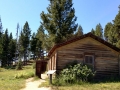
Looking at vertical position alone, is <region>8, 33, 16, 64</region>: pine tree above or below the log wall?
above

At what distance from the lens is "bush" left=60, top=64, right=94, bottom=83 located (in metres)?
17.1

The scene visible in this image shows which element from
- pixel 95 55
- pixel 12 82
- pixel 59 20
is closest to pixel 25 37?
pixel 59 20

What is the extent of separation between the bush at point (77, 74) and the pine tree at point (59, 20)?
1954 centimetres

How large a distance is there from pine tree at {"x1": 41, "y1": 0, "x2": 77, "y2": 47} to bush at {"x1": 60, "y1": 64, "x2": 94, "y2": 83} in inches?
769

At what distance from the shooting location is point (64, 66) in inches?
800

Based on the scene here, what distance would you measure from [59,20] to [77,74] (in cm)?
2304

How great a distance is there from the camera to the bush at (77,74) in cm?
1711

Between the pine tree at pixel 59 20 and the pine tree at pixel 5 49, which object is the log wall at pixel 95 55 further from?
the pine tree at pixel 5 49

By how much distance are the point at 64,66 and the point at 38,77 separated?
379 centimetres

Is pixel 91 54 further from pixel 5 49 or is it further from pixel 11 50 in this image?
pixel 11 50

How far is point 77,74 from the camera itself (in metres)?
17.6

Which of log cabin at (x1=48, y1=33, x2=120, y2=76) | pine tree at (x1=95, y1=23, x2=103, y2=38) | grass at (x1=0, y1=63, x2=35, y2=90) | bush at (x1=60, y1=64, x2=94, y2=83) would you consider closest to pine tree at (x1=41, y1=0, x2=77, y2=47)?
grass at (x1=0, y1=63, x2=35, y2=90)

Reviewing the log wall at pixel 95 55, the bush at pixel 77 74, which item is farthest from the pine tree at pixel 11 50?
the bush at pixel 77 74

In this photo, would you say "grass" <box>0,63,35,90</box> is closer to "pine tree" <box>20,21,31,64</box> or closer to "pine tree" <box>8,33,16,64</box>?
"pine tree" <box>8,33,16,64</box>
